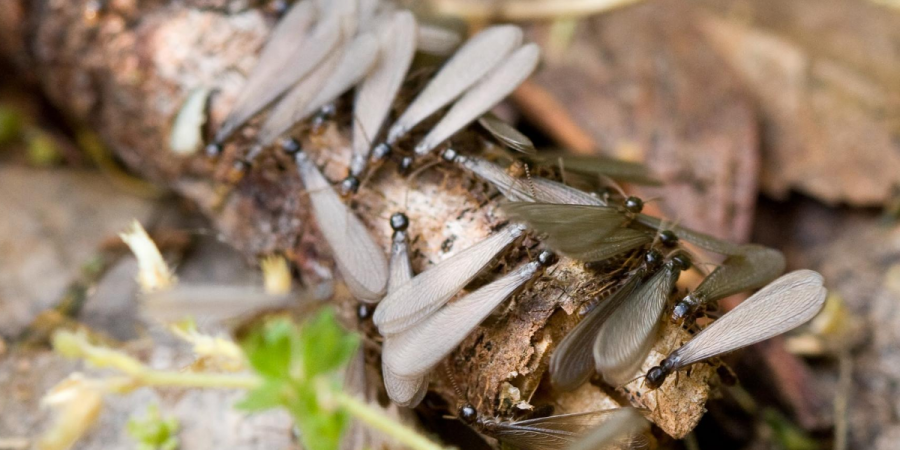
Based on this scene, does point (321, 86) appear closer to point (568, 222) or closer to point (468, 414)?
point (568, 222)

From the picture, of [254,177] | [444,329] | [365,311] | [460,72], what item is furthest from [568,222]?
[254,177]

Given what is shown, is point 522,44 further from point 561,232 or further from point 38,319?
point 38,319

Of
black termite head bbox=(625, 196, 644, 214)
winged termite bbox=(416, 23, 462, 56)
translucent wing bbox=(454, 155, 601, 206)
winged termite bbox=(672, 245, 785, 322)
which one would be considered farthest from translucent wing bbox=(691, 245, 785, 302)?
winged termite bbox=(416, 23, 462, 56)

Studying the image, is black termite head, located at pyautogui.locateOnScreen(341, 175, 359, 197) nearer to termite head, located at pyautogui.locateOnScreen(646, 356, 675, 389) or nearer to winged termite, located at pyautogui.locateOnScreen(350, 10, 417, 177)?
winged termite, located at pyautogui.locateOnScreen(350, 10, 417, 177)

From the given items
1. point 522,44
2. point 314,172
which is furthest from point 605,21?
Answer: point 314,172

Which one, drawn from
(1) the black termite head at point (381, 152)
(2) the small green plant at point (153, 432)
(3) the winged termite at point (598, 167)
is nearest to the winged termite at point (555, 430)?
(3) the winged termite at point (598, 167)

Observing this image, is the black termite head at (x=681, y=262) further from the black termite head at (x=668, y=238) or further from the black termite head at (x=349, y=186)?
the black termite head at (x=349, y=186)
